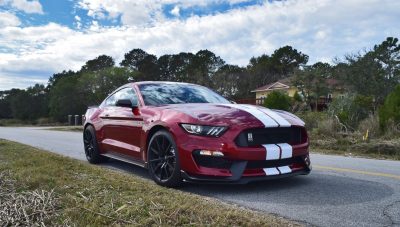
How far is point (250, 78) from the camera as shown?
2606 inches

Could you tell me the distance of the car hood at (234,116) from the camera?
4949 mm

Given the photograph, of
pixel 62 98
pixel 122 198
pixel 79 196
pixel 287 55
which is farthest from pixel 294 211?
pixel 287 55

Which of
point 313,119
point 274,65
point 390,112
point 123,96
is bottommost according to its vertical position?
point 313,119

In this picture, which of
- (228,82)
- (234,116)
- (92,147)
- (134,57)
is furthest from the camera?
(134,57)

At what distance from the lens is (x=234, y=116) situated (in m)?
5.04

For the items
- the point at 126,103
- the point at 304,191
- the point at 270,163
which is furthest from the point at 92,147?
the point at 304,191

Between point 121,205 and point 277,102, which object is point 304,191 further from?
point 277,102

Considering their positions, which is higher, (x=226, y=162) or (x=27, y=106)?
(x=27, y=106)

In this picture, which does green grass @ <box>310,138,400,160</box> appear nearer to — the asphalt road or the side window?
the asphalt road

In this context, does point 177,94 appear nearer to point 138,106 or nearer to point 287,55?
point 138,106

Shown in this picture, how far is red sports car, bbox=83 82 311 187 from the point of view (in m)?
4.85

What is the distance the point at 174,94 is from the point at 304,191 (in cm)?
231

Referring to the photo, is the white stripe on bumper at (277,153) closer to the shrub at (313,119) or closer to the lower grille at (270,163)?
the lower grille at (270,163)

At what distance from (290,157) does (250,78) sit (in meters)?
61.6
